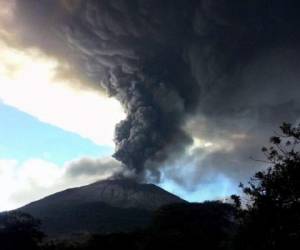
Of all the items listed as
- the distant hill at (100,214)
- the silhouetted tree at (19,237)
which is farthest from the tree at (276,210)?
the distant hill at (100,214)

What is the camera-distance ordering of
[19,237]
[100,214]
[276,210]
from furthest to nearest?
[100,214], [19,237], [276,210]

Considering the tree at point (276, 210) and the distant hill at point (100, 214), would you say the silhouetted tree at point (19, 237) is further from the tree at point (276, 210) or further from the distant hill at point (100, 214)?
the distant hill at point (100, 214)

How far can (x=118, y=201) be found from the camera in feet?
649

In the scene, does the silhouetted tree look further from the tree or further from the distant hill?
the distant hill

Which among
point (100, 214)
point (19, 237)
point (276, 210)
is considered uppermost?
point (100, 214)

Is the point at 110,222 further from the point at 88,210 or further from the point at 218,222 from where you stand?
the point at 218,222

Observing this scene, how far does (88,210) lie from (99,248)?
113m

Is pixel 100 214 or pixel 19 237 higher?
pixel 100 214

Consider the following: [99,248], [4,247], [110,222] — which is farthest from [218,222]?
[110,222]

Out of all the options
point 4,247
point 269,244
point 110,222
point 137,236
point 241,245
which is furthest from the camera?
point 110,222

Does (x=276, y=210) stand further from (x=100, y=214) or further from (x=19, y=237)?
(x=100, y=214)

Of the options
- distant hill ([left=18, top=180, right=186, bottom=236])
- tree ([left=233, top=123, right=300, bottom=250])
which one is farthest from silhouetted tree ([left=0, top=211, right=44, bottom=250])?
distant hill ([left=18, top=180, right=186, bottom=236])

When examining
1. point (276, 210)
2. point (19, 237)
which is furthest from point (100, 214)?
point (276, 210)

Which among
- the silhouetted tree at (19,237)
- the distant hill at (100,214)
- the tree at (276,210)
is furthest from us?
the distant hill at (100,214)
